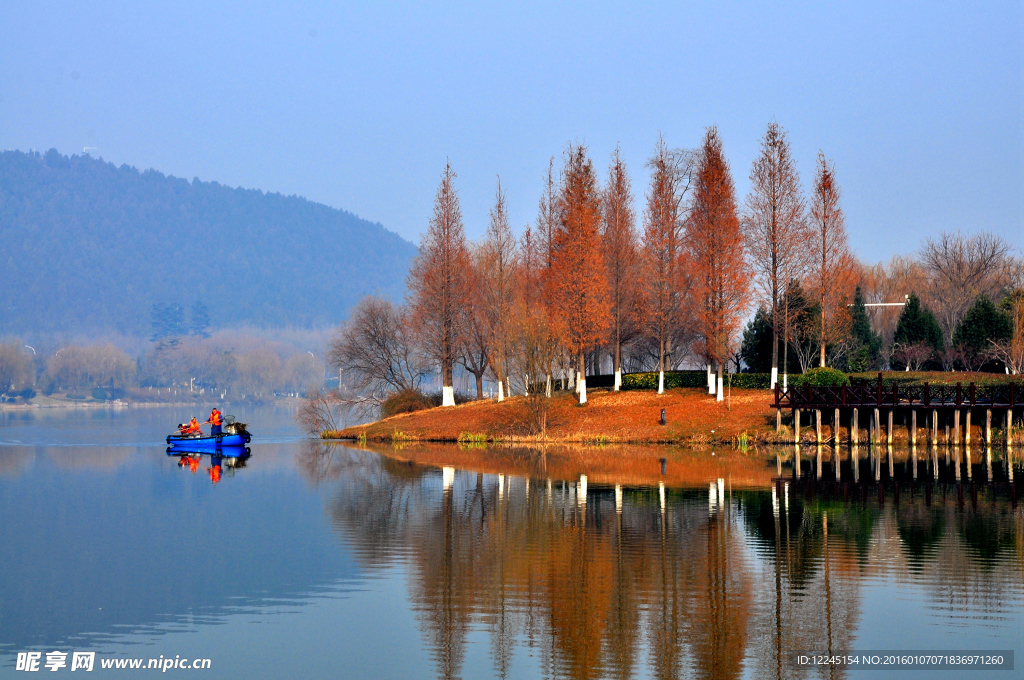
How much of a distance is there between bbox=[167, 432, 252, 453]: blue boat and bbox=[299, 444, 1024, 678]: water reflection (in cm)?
1528

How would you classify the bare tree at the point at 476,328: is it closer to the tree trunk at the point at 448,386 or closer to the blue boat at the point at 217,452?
the tree trunk at the point at 448,386

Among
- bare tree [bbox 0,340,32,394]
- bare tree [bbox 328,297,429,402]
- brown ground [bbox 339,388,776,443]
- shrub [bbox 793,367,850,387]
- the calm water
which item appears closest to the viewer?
the calm water

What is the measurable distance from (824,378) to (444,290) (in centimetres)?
2490

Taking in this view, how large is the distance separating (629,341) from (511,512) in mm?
38045

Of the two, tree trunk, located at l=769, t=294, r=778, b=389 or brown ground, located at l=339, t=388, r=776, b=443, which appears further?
tree trunk, located at l=769, t=294, r=778, b=389

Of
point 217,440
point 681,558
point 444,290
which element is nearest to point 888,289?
point 444,290

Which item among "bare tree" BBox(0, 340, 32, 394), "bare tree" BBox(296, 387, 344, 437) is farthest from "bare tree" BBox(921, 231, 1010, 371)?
"bare tree" BBox(0, 340, 32, 394)

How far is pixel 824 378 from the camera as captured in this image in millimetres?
50031

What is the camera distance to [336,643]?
15.8 m

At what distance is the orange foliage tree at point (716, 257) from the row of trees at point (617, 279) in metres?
0.08

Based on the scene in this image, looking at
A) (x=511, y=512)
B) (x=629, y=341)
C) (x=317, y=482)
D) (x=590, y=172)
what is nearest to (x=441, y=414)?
(x=629, y=341)

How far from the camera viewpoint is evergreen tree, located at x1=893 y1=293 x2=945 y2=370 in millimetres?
62281

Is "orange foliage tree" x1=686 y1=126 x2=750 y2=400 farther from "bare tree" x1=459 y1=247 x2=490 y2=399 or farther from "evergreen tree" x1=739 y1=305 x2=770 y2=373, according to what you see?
"bare tree" x1=459 y1=247 x2=490 y2=399

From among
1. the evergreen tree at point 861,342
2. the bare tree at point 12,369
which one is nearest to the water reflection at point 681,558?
the evergreen tree at point 861,342
